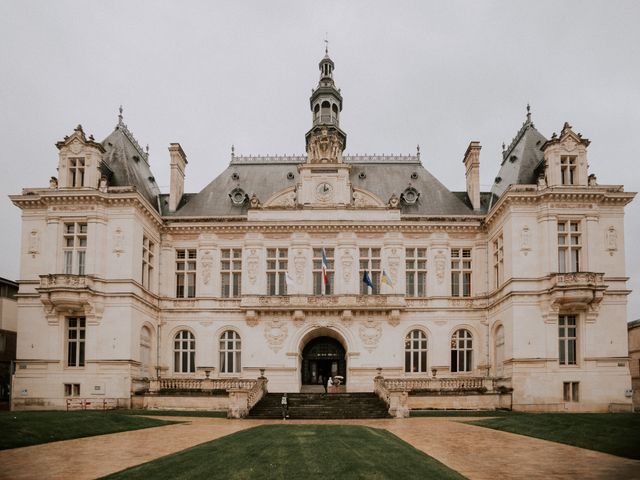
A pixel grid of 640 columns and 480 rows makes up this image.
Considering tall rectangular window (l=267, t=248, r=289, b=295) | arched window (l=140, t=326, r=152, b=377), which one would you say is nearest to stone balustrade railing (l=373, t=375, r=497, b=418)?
tall rectangular window (l=267, t=248, r=289, b=295)

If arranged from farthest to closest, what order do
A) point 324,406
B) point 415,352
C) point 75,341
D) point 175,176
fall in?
point 175,176, point 415,352, point 75,341, point 324,406

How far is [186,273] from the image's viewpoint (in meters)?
44.5

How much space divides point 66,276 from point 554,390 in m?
28.1

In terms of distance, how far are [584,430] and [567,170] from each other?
20.0 m

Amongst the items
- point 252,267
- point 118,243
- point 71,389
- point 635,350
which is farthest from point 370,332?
point 635,350

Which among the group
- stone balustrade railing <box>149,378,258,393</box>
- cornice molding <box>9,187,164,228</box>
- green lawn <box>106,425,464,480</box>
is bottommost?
stone balustrade railing <box>149,378,258,393</box>

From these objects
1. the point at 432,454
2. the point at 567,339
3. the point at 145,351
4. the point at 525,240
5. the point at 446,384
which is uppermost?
the point at 525,240

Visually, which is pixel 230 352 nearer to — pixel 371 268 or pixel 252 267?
pixel 252 267

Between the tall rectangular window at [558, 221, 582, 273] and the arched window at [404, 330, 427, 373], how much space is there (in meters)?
9.89

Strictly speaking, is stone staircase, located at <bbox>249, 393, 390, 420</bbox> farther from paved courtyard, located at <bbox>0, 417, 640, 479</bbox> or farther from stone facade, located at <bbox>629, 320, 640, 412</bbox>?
stone facade, located at <bbox>629, 320, 640, 412</bbox>

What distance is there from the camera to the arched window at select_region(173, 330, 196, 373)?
43.4 metres

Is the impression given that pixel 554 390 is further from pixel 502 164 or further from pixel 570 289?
pixel 502 164

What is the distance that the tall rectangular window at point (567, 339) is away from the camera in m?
38.1

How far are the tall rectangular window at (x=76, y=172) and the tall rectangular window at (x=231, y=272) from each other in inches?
399
